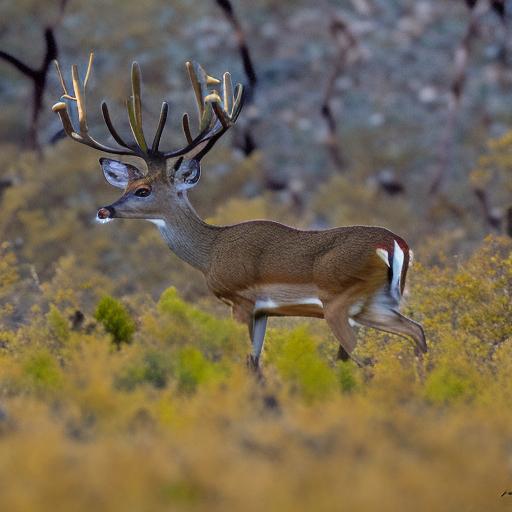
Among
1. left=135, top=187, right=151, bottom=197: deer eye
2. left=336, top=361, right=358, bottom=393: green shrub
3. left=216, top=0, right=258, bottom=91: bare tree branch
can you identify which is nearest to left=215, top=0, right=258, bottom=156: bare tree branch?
A: left=216, top=0, right=258, bottom=91: bare tree branch

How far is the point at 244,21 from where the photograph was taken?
3616 centimetres

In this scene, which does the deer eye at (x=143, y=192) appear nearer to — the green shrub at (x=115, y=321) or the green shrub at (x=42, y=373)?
the green shrub at (x=115, y=321)

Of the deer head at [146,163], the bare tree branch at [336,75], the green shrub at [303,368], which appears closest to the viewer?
the green shrub at [303,368]

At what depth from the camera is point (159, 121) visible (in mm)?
10523

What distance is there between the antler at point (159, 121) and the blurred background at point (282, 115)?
8.84 m

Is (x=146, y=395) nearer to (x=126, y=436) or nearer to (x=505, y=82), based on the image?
(x=126, y=436)

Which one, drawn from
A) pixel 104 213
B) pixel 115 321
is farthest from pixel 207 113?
pixel 115 321

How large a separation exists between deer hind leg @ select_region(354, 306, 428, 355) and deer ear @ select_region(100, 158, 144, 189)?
2274mm

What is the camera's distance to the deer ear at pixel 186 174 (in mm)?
10547

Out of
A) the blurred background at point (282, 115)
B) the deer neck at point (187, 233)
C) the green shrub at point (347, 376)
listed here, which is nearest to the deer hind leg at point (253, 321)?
the deer neck at point (187, 233)

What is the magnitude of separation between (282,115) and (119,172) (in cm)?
2341

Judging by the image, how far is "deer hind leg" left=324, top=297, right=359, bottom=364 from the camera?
30.5 feet

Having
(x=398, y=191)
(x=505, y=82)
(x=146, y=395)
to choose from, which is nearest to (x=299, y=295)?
(x=146, y=395)

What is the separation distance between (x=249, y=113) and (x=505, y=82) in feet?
22.1
